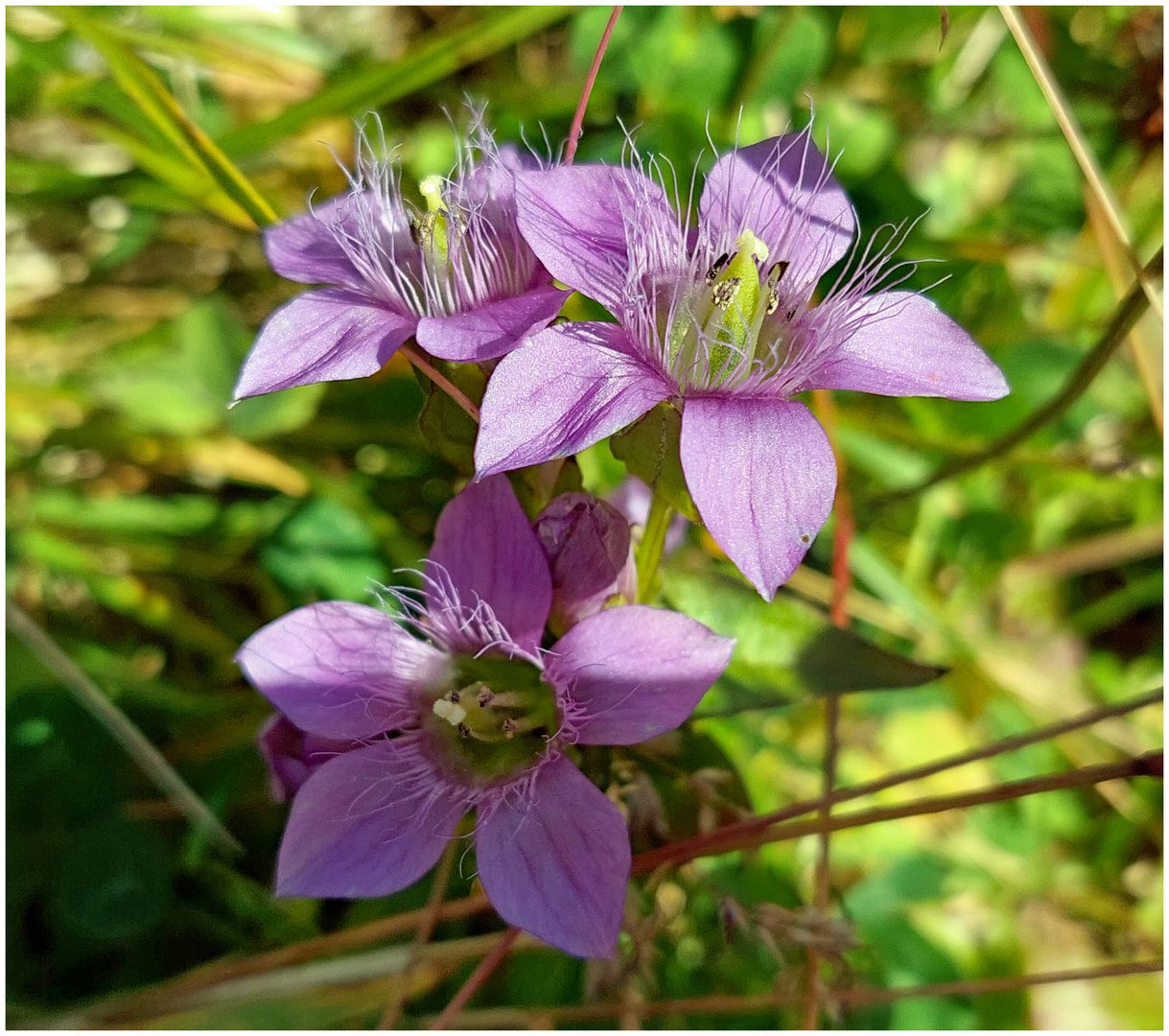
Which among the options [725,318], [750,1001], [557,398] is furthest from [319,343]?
[750,1001]

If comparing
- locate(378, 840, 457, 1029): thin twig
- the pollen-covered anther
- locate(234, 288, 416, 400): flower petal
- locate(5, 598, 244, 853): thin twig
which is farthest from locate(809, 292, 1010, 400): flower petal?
locate(5, 598, 244, 853): thin twig

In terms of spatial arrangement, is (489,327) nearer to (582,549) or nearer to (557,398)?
(557,398)

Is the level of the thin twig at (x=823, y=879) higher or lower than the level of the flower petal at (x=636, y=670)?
lower

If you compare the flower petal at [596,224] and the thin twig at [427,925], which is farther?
the thin twig at [427,925]

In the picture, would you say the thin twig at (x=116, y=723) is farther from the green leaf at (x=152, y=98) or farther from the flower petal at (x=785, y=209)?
the flower petal at (x=785, y=209)

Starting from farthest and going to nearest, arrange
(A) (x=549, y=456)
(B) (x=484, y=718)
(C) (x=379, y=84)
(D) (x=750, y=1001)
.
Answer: (C) (x=379, y=84) → (D) (x=750, y=1001) → (B) (x=484, y=718) → (A) (x=549, y=456)

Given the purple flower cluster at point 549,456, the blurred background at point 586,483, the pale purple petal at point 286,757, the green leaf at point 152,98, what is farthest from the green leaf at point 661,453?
the green leaf at point 152,98

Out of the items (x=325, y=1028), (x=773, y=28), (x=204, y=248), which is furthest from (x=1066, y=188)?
(x=325, y=1028)
